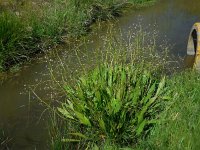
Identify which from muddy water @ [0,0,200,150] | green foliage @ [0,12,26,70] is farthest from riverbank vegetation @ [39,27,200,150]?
green foliage @ [0,12,26,70]

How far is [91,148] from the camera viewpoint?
5352 mm

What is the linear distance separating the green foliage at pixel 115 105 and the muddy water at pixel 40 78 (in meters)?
0.90

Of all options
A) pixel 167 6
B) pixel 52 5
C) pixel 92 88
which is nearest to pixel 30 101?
pixel 92 88

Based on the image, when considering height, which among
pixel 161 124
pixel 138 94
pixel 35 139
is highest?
pixel 138 94

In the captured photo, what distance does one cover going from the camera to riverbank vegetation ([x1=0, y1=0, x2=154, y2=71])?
8.80 metres

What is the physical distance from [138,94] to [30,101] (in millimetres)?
2782

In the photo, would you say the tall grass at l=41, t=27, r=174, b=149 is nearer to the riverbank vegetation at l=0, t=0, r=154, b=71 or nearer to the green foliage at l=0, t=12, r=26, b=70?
the green foliage at l=0, t=12, r=26, b=70

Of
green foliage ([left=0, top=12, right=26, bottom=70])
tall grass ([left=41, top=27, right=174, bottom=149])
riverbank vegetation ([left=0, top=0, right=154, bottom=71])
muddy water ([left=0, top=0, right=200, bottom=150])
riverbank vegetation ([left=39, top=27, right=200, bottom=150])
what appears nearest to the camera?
riverbank vegetation ([left=39, top=27, right=200, bottom=150])

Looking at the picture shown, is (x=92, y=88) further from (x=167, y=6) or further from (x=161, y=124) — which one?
(x=167, y=6)

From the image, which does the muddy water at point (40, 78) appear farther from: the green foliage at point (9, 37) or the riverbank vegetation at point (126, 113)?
the riverbank vegetation at point (126, 113)

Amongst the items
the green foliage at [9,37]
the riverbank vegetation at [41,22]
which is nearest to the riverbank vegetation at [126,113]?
the green foliage at [9,37]

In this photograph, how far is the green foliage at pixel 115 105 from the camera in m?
5.28

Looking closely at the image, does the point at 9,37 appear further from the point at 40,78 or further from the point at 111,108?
the point at 111,108

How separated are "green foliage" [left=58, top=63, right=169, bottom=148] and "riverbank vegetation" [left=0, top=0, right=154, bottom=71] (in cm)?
330
